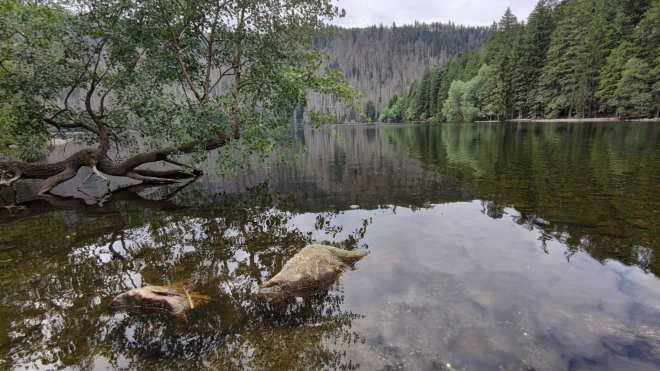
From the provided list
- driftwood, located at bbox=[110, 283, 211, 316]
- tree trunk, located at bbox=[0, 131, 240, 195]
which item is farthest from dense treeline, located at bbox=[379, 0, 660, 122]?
driftwood, located at bbox=[110, 283, 211, 316]

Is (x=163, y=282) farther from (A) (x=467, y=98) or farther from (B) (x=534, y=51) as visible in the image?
(A) (x=467, y=98)

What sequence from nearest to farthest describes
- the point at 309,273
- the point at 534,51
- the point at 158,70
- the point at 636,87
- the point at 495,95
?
the point at 309,273, the point at 158,70, the point at 636,87, the point at 534,51, the point at 495,95

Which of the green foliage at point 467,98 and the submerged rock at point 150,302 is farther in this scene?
the green foliage at point 467,98

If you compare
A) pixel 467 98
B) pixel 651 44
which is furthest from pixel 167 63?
pixel 467 98

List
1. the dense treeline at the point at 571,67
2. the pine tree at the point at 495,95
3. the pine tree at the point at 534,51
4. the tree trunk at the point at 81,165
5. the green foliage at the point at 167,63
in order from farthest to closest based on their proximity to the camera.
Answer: the pine tree at the point at 495,95
the pine tree at the point at 534,51
the dense treeline at the point at 571,67
the tree trunk at the point at 81,165
the green foliage at the point at 167,63

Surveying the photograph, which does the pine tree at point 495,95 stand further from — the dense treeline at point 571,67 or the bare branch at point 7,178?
the bare branch at point 7,178

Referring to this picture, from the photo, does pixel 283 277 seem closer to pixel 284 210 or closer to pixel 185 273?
pixel 185 273

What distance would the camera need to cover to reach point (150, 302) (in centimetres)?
476

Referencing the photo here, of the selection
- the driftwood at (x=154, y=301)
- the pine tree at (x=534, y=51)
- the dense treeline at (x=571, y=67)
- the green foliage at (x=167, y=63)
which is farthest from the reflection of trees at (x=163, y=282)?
the pine tree at (x=534, y=51)

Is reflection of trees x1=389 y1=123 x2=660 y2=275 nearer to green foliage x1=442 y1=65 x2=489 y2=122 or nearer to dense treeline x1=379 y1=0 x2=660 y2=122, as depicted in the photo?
dense treeline x1=379 y1=0 x2=660 y2=122

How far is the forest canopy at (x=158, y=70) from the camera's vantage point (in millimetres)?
11672

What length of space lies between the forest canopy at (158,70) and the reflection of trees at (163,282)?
4897 mm

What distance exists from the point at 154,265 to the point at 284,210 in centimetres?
477

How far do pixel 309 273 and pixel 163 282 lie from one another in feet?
8.93
